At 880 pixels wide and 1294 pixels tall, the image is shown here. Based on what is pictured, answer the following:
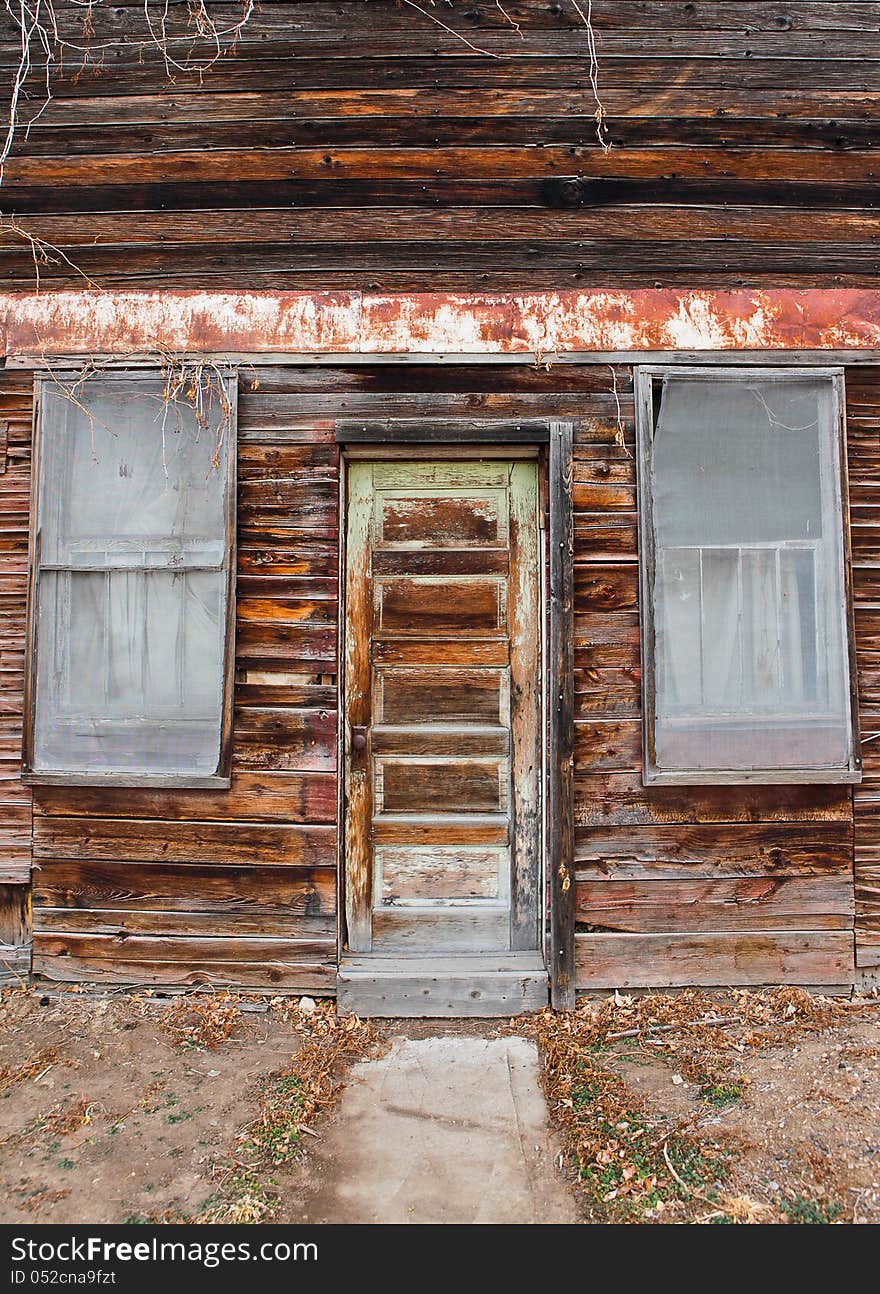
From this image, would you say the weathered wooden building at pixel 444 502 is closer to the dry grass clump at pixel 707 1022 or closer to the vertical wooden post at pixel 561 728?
the vertical wooden post at pixel 561 728

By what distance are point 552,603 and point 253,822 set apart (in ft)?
5.67

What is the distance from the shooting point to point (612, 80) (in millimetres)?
3682

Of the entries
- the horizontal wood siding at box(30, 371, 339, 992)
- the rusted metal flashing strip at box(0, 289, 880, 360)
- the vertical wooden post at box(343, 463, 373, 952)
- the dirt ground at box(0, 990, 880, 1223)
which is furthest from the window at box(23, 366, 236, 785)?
the dirt ground at box(0, 990, 880, 1223)

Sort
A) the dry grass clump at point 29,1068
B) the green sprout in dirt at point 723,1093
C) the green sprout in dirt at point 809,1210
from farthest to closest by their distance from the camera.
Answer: the dry grass clump at point 29,1068 < the green sprout in dirt at point 723,1093 < the green sprout in dirt at point 809,1210

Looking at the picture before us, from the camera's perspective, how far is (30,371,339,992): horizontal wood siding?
357 cm

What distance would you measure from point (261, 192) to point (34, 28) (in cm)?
126

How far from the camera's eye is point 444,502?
3.76m

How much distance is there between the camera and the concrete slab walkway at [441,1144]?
94.5 inches

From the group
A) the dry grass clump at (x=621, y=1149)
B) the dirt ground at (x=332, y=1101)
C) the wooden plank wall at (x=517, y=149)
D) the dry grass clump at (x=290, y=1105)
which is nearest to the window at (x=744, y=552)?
the wooden plank wall at (x=517, y=149)

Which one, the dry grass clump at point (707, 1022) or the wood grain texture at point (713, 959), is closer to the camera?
the dry grass clump at point (707, 1022)

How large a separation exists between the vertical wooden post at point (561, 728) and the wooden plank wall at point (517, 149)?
100 cm

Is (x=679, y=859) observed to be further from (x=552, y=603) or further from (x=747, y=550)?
(x=747, y=550)

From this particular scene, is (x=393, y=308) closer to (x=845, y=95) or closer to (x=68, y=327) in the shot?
(x=68, y=327)

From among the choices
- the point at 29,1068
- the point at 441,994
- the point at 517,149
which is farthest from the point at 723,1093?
the point at 517,149
